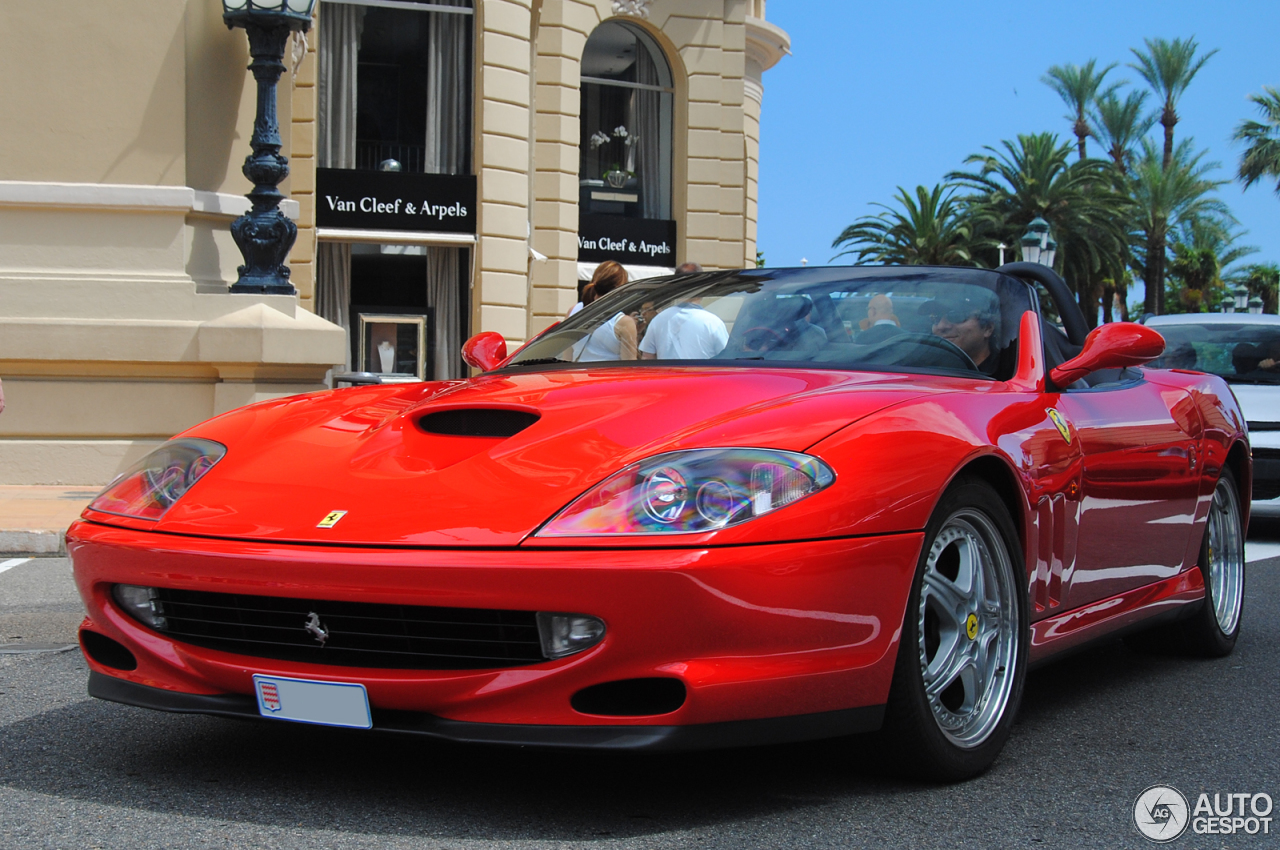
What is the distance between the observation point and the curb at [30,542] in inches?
325

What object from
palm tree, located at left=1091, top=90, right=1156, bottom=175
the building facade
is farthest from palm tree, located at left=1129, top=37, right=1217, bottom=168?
the building facade

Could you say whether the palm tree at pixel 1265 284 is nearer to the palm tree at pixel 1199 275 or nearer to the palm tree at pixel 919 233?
the palm tree at pixel 1199 275

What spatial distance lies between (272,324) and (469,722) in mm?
→ 8756

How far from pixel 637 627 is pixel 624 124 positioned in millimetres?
21411

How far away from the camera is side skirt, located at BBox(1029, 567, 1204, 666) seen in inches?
149

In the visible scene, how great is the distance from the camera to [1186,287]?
305ft

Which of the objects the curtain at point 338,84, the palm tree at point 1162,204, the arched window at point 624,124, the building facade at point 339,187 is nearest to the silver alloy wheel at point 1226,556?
the building facade at point 339,187

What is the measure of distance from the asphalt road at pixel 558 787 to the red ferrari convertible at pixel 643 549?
0.19m

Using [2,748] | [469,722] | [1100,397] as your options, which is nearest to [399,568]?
[469,722]

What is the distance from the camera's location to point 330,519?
297 cm

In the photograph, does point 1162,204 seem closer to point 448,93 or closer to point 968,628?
point 448,93

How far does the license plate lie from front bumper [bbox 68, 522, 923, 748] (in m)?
0.02

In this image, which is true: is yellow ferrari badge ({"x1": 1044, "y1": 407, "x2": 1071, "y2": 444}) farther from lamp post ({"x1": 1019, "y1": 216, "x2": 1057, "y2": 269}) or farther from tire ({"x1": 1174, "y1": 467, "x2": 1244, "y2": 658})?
lamp post ({"x1": 1019, "y1": 216, "x2": 1057, "y2": 269})

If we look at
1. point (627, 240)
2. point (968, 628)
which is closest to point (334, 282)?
point (627, 240)
